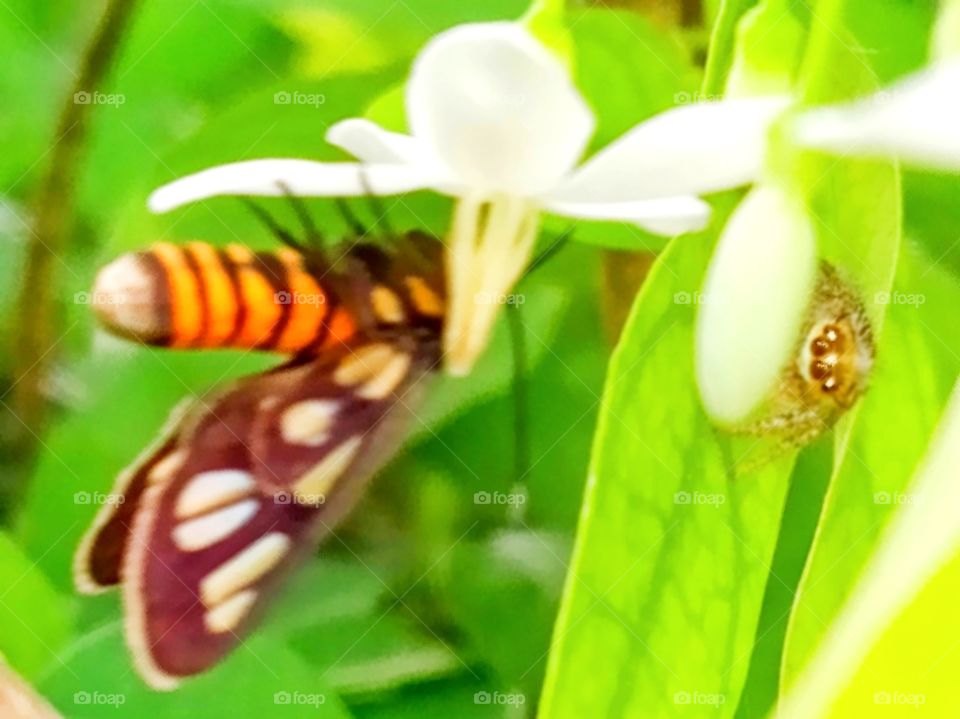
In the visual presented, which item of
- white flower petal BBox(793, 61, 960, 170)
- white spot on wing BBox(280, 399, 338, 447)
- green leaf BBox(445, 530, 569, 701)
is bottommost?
green leaf BBox(445, 530, 569, 701)

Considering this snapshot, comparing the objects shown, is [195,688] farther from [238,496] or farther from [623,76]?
[623,76]

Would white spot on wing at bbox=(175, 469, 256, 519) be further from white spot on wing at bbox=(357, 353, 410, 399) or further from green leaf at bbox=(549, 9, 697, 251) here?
green leaf at bbox=(549, 9, 697, 251)

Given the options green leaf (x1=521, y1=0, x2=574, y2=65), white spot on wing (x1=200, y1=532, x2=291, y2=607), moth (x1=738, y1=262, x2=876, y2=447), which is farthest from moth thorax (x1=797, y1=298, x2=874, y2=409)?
white spot on wing (x1=200, y1=532, x2=291, y2=607)

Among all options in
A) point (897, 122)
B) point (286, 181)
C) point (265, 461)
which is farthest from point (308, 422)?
point (897, 122)

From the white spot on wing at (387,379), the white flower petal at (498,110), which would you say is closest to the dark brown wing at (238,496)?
the white spot on wing at (387,379)

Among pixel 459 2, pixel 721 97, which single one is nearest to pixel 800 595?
pixel 721 97

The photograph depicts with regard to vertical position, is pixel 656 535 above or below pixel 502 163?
below

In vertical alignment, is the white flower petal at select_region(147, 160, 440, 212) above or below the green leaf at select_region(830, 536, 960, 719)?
above
